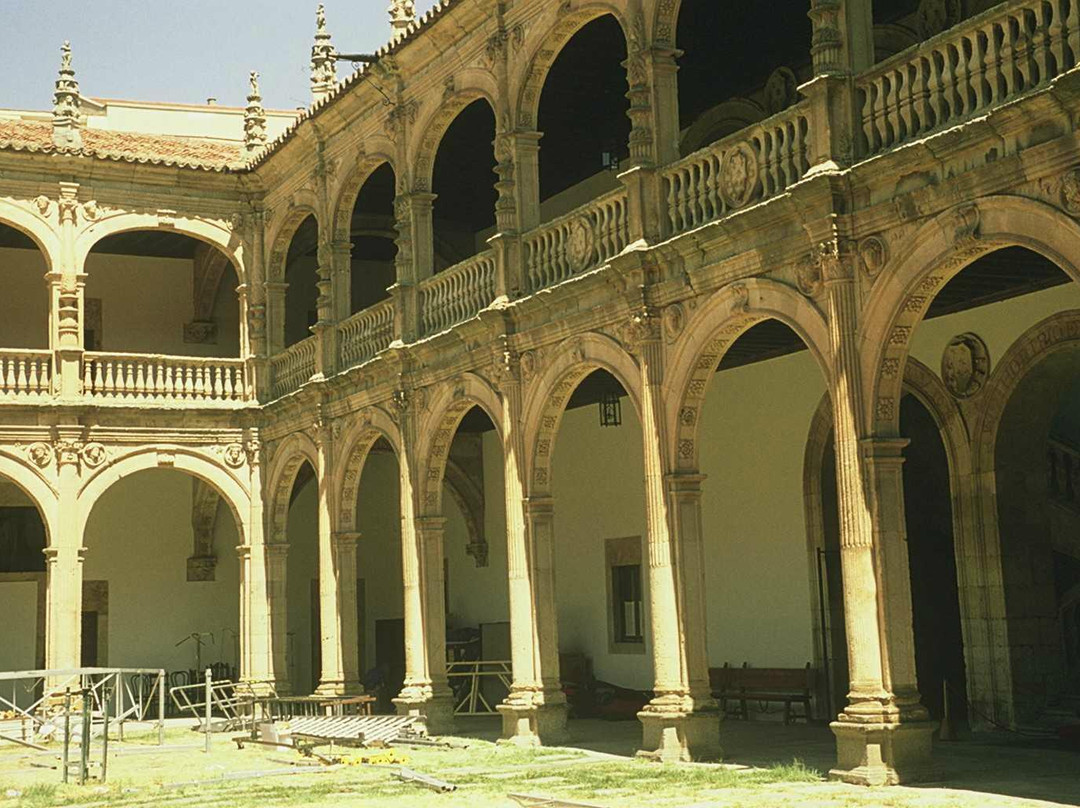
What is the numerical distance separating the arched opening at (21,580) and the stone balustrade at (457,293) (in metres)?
10.6

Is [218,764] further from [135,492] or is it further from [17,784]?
[135,492]

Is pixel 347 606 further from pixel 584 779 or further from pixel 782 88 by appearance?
pixel 782 88

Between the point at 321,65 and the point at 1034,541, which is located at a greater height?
the point at 321,65

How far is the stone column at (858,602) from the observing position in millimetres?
11977

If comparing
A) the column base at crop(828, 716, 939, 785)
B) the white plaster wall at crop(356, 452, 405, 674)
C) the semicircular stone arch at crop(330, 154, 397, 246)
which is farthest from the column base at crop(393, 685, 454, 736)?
the white plaster wall at crop(356, 452, 405, 674)

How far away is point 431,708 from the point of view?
19484mm

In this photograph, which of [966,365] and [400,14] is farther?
[400,14]

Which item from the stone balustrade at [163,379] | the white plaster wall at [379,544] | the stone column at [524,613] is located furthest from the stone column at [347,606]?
the white plaster wall at [379,544]

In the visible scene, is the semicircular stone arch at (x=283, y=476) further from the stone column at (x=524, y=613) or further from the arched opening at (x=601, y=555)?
the stone column at (x=524, y=613)

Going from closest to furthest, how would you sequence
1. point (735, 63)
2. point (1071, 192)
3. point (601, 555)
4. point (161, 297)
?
point (1071, 192)
point (735, 63)
point (601, 555)
point (161, 297)

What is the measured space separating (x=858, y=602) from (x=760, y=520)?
7.00m

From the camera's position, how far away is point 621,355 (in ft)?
52.0

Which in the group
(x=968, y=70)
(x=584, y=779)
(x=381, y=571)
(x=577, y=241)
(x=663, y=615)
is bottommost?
(x=584, y=779)

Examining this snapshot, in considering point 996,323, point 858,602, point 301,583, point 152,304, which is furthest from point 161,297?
point 858,602
